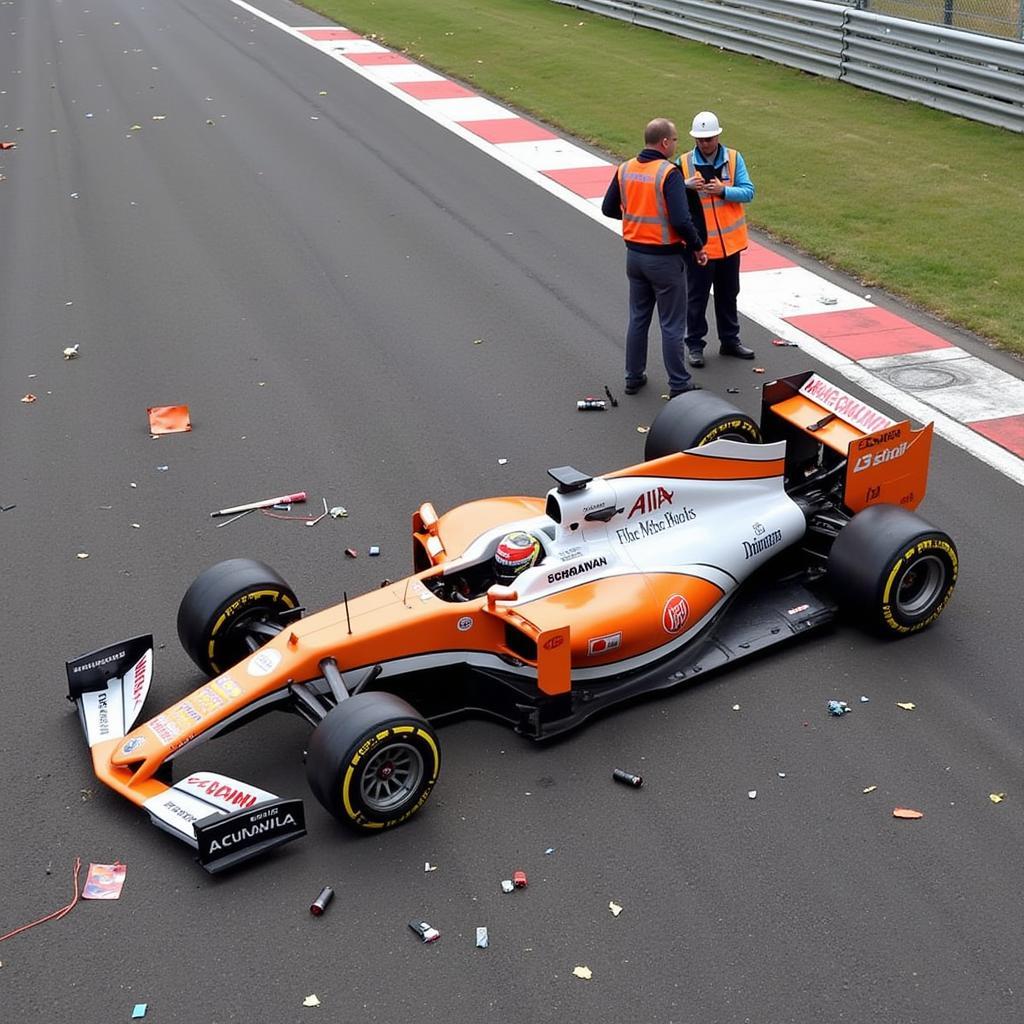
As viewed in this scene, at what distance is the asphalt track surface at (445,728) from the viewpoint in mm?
5238

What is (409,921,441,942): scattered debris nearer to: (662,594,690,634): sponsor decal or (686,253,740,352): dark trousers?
(662,594,690,634): sponsor decal

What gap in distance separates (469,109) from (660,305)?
36.5 feet

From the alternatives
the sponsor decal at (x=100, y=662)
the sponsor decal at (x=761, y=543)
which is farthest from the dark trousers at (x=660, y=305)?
the sponsor decal at (x=100, y=662)

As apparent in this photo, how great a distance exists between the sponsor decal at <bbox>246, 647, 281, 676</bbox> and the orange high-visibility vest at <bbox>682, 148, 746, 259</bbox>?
5.67 metres

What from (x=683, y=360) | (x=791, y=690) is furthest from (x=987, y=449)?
(x=791, y=690)

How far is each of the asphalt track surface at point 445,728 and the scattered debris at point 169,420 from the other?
7.7 inches

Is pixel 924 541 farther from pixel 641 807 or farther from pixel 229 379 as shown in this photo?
pixel 229 379

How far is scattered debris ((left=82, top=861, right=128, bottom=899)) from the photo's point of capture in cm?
568

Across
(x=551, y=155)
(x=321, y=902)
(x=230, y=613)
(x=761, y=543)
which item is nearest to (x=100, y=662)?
(x=230, y=613)

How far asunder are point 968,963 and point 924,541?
2.60 meters

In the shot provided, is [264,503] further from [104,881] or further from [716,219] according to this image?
[716,219]

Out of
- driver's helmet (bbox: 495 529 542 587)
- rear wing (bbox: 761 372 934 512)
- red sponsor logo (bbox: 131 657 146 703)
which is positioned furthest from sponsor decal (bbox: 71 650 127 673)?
rear wing (bbox: 761 372 934 512)

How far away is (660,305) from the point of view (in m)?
10.2

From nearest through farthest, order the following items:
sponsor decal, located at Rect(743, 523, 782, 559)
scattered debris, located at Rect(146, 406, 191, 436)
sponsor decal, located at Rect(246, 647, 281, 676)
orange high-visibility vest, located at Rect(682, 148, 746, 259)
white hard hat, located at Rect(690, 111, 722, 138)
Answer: sponsor decal, located at Rect(246, 647, 281, 676), sponsor decal, located at Rect(743, 523, 782, 559), white hard hat, located at Rect(690, 111, 722, 138), scattered debris, located at Rect(146, 406, 191, 436), orange high-visibility vest, located at Rect(682, 148, 746, 259)
